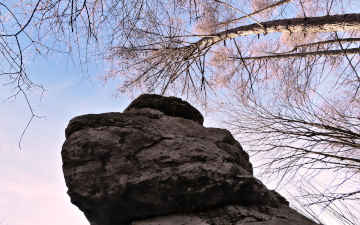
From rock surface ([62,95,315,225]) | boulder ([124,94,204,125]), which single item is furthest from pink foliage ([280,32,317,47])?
rock surface ([62,95,315,225])

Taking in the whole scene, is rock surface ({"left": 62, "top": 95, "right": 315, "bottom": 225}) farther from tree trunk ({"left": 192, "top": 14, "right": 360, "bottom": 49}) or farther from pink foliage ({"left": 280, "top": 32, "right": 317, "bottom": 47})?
pink foliage ({"left": 280, "top": 32, "right": 317, "bottom": 47})

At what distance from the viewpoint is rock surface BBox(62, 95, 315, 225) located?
1.85 m

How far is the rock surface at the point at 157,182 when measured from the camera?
6.06 feet

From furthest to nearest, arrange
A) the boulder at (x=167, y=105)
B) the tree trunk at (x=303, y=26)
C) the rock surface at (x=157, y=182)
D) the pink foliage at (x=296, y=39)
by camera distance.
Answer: the pink foliage at (x=296, y=39) < the tree trunk at (x=303, y=26) < the boulder at (x=167, y=105) < the rock surface at (x=157, y=182)

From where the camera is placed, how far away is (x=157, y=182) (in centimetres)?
185

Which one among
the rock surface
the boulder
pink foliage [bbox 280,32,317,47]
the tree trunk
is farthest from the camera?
pink foliage [bbox 280,32,317,47]

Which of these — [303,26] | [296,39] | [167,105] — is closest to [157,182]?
[167,105]

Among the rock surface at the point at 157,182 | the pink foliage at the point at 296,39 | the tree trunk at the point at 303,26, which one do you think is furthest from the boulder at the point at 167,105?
the pink foliage at the point at 296,39

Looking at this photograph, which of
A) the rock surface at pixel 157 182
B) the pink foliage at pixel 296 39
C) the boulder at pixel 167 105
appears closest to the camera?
the rock surface at pixel 157 182

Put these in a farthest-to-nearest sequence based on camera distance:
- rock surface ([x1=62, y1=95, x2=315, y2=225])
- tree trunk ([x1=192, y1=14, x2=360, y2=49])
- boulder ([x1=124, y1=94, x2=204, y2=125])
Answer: tree trunk ([x1=192, y1=14, x2=360, y2=49]), boulder ([x1=124, y1=94, x2=204, y2=125]), rock surface ([x1=62, y1=95, x2=315, y2=225])

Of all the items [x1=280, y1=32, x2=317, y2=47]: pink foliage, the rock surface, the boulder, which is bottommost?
the rock surface

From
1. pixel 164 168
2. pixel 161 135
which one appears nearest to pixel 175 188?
pixel 164 168

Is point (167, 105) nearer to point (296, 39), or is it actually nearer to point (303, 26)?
point (303, 26)

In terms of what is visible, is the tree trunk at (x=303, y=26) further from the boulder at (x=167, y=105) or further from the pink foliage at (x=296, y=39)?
the boulder at (x=167, y=105)
